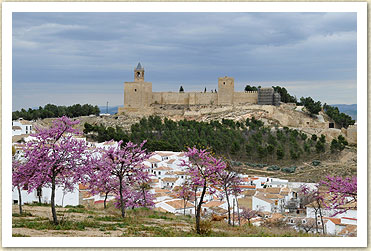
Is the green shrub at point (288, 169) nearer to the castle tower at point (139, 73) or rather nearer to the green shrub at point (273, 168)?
the green shrub at point (273, 168)

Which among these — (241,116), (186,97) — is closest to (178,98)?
(186,97)

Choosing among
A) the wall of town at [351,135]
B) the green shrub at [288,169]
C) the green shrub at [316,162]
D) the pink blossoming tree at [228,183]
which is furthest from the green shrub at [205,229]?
the wall of town at [351,135]

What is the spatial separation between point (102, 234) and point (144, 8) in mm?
3583

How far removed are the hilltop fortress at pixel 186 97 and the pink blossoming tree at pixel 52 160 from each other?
112ft

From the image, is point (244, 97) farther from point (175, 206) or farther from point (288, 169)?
point (175, 206)

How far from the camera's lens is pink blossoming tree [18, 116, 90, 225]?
24.9 ft

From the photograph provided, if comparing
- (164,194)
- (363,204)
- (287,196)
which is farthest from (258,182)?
(363,204)

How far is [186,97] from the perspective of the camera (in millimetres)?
43875

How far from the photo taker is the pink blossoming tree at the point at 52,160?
759cm

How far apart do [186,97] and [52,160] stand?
36518mm

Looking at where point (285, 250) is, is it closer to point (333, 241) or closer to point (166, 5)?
point (333, 241)

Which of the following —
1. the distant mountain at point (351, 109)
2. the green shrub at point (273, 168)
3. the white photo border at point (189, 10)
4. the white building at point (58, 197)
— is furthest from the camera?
the green shrub at point (273, 168)

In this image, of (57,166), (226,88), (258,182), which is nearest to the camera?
(57,166)

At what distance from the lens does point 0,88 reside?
274 inches
